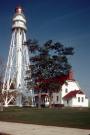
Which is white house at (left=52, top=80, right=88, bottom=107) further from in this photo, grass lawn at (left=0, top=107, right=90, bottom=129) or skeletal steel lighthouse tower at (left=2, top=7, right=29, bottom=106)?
grass lawn at (left=0, top=107, right=90, bottom=129)

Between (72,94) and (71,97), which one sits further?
(72,94)

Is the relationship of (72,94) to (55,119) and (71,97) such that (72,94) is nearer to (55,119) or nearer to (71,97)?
(71,97)

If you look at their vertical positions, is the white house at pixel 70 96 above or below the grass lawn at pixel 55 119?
above

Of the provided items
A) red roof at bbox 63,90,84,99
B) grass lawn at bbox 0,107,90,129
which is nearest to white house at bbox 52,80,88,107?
red roof at bbox 63,90,84,99

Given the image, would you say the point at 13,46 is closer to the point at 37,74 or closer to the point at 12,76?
the point at 12,76

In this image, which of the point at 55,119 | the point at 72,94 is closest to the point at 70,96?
the point at 72,94

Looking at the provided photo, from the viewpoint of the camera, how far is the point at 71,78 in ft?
245

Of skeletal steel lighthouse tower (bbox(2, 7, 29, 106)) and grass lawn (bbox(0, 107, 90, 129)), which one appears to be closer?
grass lawn (bbox(0, 107, 90, 129))

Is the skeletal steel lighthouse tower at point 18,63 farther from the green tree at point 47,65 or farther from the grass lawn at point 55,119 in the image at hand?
the grass lawn at point 55,119

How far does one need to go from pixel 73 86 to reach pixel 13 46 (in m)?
18.9

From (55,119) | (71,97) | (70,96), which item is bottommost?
(55,119)

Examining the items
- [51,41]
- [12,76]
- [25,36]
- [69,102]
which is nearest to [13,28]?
[25,36]

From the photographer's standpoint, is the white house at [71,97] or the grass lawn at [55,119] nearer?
the grass lawn at [55,119]

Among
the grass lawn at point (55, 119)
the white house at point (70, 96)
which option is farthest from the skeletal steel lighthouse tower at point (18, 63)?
the grass lawn at point (55, 119)
